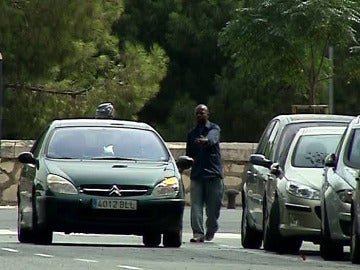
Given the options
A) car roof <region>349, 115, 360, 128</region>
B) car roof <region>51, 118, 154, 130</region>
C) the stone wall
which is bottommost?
the stone wall

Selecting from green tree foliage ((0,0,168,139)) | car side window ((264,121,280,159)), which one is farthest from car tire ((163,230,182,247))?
green tree foliage ((0,0,168,139))

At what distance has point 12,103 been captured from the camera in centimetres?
3897

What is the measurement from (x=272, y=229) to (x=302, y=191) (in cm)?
71

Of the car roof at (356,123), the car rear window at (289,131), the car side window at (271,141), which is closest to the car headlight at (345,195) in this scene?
the car roof at (356,123)

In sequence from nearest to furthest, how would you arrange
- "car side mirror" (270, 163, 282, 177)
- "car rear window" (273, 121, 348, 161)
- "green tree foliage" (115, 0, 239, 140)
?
"car side mirror" (270, 163, 282, 177) → "car rear window" (273, 121, 348, 161) → "green tree foliage" (115, 0, 239, 140)

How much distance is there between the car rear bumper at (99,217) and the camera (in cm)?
1878

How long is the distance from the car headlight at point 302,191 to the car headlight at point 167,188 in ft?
4.09

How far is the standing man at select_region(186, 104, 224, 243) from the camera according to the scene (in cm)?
2244

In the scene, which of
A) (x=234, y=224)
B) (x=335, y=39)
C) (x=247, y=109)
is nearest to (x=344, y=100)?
(x=247, y=109)

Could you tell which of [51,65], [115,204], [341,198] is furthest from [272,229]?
[51,65]

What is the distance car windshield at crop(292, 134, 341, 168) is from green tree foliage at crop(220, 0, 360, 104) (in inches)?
423

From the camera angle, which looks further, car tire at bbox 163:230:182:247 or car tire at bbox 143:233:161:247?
car tire at bbox 143:233:161:247

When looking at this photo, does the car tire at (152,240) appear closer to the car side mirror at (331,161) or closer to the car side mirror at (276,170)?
the car side mirror at (276,170)

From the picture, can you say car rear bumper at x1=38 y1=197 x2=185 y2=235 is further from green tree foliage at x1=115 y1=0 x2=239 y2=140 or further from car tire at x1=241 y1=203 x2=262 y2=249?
green tree foliage at x1=115 y1=0 x2=239 y2=140
